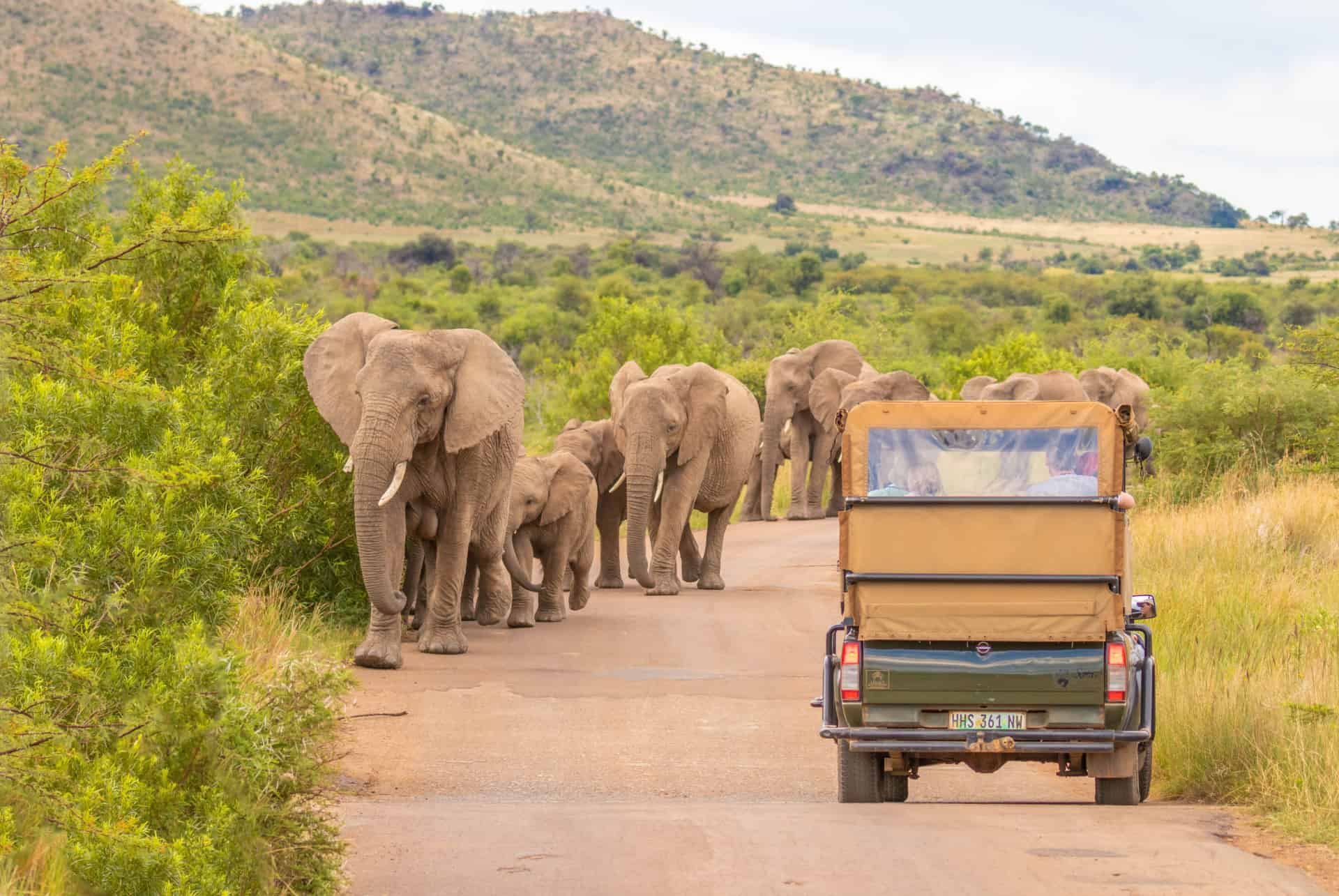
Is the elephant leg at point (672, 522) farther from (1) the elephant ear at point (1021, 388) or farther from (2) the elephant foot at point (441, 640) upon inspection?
(1) the elephant ear at point (1021, 388)

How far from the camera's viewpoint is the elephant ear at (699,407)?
18328mm

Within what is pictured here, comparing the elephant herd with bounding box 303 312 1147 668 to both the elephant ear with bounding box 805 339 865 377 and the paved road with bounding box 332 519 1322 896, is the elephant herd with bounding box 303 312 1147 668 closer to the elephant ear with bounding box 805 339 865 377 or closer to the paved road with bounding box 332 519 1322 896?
the paved road with bounding box 332 519 1322 896

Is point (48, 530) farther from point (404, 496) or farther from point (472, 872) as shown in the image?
point (404, 496)

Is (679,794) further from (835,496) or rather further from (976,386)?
(976,386)

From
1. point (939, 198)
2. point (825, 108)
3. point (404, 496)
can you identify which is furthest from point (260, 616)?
point (825, 108)

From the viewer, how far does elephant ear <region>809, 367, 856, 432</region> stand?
2830 centimetres

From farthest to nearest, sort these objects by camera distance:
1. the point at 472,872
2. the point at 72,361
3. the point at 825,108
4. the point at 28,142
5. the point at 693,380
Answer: the point at 825,108, the point at 28,142, the point at 693,380, the point at 472,872, the point at 72,361

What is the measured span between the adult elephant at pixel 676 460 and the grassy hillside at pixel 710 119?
126861 mm

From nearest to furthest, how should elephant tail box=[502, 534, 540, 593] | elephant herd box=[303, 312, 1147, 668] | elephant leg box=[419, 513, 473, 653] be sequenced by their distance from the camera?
elephant herd box=[303, 312, 1147, 668] → elephant leg box=[419, 513, 473, 653] → elephant tail box=[502, 534, 540, 593]

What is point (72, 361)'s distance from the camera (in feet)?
19.5

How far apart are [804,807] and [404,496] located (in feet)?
16.4

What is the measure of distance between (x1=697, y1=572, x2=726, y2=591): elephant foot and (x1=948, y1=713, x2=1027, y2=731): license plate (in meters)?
9.86

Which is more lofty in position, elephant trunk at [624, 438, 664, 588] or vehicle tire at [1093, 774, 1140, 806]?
elephant trunk at [624, 438, 664, 588]

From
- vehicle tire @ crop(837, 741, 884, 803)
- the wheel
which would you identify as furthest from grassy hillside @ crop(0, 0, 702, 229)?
the wheel
